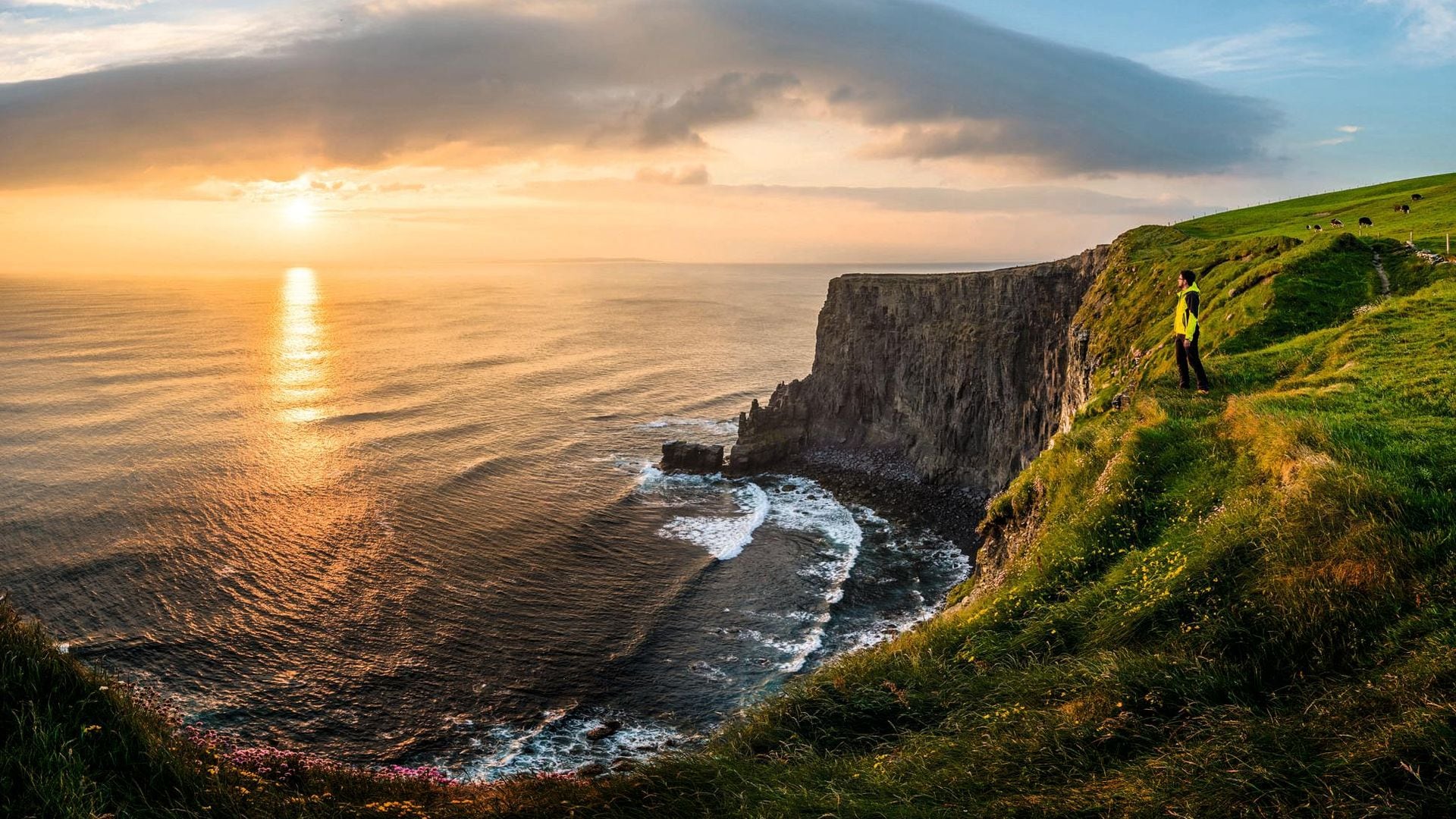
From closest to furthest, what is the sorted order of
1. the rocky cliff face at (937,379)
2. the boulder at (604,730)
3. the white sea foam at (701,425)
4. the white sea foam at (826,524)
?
the boulder at (604,730) < the white sea foam at (826,524) < the rocky cliff face at (937,379) < the white sea foam at (701,425)

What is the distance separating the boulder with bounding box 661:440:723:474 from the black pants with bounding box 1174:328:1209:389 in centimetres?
4315

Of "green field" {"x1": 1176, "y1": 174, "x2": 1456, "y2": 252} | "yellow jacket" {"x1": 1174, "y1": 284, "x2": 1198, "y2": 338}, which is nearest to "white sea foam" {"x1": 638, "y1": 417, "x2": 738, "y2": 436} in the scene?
"green field" {"x1": 1176, "y1": 174, "x2": 1456, "y2": 252}

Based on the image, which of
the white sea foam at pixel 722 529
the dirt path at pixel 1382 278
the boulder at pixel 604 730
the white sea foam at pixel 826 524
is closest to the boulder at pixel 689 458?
the white sea foam at pixel 826 524

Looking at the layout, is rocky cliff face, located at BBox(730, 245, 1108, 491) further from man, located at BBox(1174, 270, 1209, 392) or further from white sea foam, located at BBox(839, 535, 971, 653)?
man, located at BBox(1174, 270, 1209, 392)

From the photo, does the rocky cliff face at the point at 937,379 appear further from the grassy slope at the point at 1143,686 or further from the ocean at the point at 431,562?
the grassy slope at the point at 1143,686

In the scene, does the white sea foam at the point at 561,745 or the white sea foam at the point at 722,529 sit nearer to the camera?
the white sea foam at the point at 561,745

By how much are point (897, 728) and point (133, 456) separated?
64.2 m

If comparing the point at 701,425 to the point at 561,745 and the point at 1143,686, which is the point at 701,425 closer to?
the point at 561,745

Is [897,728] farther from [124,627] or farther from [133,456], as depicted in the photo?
[133,456]

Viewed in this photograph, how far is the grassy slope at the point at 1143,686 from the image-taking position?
744 cm

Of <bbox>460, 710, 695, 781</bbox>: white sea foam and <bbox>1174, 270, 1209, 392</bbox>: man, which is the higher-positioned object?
<bbox>1174, 270, 1209, 392</bbox>: man

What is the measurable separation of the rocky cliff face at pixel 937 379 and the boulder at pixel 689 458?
231cm

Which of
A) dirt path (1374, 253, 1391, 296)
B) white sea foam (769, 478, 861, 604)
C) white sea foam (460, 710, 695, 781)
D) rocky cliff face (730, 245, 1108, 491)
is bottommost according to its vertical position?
white sea foam (460, 710, 695, 781)

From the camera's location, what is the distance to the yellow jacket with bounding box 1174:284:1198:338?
19172 millimetres
